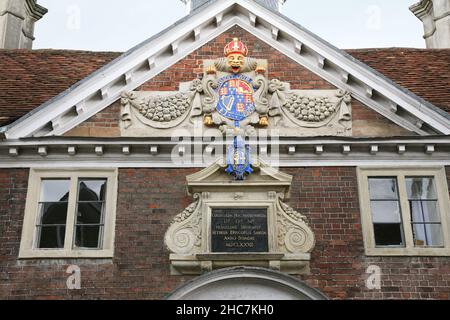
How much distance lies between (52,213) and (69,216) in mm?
415

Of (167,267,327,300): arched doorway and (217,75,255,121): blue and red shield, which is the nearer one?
(167,267,327,300): arched doorway

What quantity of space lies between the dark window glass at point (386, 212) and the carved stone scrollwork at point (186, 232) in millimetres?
3362

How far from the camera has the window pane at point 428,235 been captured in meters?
12.0

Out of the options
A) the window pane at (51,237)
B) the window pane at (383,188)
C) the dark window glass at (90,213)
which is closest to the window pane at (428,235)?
the window pane at (383,188)

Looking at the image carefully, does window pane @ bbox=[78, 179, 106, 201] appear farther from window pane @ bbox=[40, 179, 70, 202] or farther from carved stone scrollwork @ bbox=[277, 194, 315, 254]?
carved stone scrollwork @ bbox=[277, 194, 315, 254]

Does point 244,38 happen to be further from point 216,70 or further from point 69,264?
point 69,264

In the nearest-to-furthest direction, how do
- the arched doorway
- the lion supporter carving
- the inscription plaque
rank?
the arched doorway < the inscription plaque < the lion supporter carving

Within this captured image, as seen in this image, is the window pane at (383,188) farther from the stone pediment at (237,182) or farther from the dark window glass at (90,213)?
the dark window glass at (90,213)

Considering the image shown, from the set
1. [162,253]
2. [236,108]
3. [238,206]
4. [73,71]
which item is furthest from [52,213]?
[73,71]

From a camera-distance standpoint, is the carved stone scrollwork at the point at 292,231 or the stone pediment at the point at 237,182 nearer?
the carved stone scrollwork at the point at 292,231

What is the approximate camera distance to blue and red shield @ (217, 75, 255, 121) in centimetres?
1287

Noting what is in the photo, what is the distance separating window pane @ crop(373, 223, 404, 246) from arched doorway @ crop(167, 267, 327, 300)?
5.59 ft

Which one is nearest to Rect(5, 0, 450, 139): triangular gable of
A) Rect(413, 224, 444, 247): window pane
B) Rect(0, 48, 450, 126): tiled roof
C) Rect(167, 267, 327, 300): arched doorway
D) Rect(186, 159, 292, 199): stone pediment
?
Rect(0, 48, 450, 126): tiled roof
